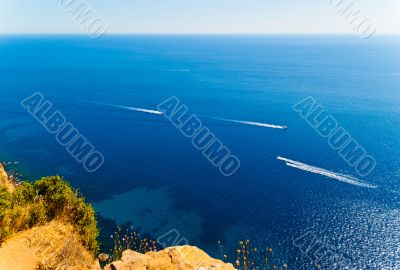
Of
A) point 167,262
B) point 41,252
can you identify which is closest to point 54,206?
point 41,252

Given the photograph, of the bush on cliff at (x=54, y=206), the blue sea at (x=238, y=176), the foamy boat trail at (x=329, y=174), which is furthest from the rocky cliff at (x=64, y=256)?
the foamy boat trail at (x=329, y=174)

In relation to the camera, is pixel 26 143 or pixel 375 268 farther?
pixel 26 143

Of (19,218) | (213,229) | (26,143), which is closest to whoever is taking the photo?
(19,218)

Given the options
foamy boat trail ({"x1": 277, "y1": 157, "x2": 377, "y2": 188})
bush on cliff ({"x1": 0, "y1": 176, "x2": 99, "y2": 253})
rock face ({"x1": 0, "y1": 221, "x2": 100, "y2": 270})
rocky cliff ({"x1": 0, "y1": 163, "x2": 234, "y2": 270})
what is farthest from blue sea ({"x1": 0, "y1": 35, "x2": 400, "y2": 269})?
rocky cliff ({"x1": 0, "y1": 163, "x2": 234, "y2": 270})

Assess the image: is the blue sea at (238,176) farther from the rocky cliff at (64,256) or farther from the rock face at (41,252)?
the rocky cliff at (64,256)

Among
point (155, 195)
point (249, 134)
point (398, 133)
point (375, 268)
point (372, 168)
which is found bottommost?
point (155, 195)

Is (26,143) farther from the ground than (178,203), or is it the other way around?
(178,203)

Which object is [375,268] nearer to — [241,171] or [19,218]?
[241,171]

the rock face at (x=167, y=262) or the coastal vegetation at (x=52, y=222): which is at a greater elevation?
the rock face at (x=167, y=262)

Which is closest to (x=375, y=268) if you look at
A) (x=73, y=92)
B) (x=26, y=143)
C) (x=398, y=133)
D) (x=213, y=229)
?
(x=213, y=229)
